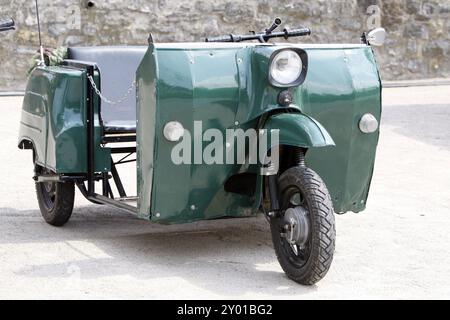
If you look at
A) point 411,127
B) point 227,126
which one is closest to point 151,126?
point 227,126

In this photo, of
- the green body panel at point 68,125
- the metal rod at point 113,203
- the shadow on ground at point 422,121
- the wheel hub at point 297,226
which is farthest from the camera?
the shadow on ground at point 422,121

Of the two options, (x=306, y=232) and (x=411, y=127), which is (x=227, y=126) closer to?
(x=306, y=232)

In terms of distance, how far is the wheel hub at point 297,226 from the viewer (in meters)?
4.65

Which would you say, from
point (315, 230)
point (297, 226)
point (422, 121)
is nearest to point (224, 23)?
point (422, 121)

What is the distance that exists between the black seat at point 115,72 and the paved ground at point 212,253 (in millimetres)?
659

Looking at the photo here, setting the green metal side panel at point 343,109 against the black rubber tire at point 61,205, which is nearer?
the green metal side panel at point 343,109

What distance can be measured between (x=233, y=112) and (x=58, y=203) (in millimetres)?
1465

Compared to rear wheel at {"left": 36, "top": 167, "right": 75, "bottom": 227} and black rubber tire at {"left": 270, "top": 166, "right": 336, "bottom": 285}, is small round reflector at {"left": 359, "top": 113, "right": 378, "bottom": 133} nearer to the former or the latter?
black rubber tire at {"left": 270, "top": 166, "right": 336, "bottom": 285}

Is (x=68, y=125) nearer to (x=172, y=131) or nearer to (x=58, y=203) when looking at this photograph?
(x=58, y=203)

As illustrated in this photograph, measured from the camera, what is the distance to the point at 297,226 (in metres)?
4.68

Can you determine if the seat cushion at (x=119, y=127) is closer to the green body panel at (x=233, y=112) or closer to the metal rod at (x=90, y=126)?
the metal rod at (x=90, y=126)

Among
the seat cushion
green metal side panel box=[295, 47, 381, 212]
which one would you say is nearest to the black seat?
the seat cushion

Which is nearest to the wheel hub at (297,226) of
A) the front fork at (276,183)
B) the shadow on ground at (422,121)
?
the front fork at (276,183)

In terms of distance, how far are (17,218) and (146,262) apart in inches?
59.2
